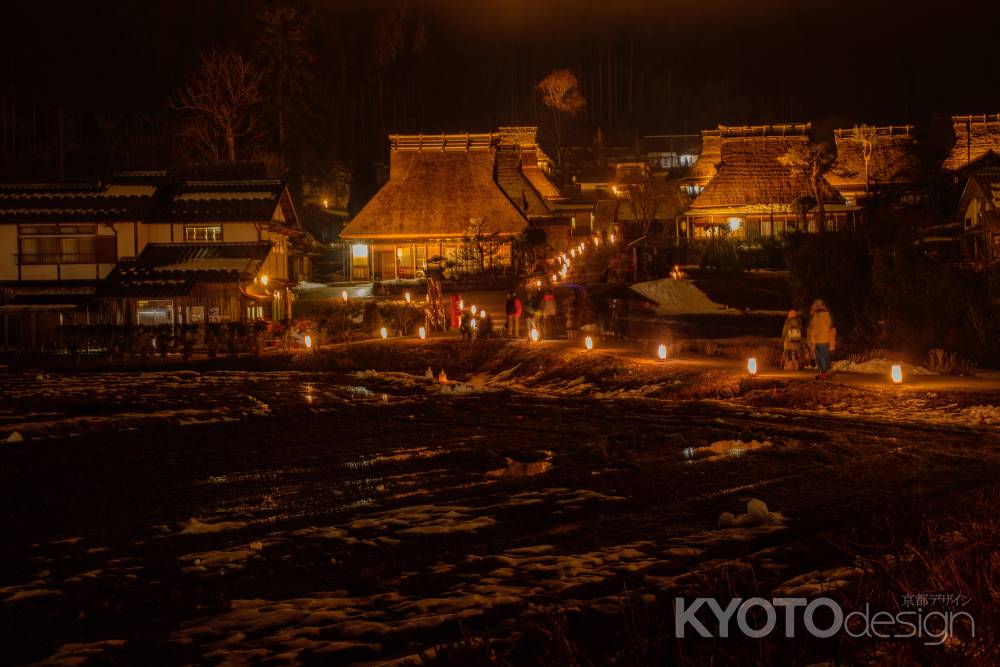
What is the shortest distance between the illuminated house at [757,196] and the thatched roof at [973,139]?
12353mm

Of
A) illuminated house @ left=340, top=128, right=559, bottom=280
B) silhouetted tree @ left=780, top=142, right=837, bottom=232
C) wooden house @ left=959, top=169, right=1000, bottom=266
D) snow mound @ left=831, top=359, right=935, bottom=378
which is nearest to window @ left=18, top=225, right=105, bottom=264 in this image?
illuminated house @ left=340, top=128, right=559, bottom=280

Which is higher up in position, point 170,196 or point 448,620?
point 170,196

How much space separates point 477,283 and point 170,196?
1569 centimetres

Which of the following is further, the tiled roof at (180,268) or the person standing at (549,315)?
the tiled roof at (180,268)

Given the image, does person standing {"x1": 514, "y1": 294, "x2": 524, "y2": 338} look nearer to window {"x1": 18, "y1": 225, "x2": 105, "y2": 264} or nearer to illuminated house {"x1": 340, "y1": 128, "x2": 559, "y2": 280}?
illuminated house {"x1": 340, "y1": 128, "x2": 559, "y2": 280}

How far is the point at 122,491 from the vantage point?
1026cm

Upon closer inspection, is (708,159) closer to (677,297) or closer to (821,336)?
(677,297)

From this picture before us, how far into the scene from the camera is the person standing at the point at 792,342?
1753cm

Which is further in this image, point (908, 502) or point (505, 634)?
point (908, 502)

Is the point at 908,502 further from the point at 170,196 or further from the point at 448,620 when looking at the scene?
the point at 170,196

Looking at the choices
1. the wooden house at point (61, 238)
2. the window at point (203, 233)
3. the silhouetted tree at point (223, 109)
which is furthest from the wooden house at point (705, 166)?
the wooden house at point (61, 238)

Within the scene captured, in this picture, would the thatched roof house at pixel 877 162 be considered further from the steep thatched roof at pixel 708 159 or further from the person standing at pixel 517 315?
the person standing at pixel 517 315

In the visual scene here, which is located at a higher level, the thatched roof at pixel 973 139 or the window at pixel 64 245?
the thatched roof at pixel 973 139

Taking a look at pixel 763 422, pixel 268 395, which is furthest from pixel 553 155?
pixel 763 422
